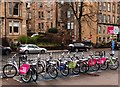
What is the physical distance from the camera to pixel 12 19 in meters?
40.7

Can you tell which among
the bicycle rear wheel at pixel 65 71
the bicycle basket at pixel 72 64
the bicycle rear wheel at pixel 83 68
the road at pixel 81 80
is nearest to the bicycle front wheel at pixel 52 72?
the road at pixel 81 80

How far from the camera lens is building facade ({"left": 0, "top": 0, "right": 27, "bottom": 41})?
39.8 metres

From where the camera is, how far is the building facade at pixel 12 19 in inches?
1565

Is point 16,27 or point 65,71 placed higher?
point 16,27

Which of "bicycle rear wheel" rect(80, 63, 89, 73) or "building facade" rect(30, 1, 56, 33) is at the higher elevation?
"building facade" rect(30, 1, 56, 33)

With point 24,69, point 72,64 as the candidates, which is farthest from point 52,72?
point 24,69

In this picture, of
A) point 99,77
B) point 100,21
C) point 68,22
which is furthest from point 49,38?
point 99,77

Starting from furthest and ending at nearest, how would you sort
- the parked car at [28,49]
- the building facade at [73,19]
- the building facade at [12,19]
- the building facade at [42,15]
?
1. the building facade at [42,15]
2. the building facade at [73,19]
3. the building facade at [12,19]
4. the parked car at [28,49]

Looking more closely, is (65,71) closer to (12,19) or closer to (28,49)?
(28,49)

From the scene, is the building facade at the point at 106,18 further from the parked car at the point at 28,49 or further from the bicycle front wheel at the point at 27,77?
the bicycle front wheel at the point at 27,77

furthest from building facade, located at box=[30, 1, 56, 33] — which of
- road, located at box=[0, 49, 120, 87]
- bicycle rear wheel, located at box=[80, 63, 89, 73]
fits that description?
road, located at box=[0, 49, 120, 87]

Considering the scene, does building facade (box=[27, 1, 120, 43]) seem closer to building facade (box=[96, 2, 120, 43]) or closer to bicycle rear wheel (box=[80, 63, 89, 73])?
building facade (box=[96, 2, 120, 43])

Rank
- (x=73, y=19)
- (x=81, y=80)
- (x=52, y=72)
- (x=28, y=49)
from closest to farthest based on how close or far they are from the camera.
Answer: (x=81, y=80)
(x=52, y=72)
(x=28, y=49)
(x=73, y=19)

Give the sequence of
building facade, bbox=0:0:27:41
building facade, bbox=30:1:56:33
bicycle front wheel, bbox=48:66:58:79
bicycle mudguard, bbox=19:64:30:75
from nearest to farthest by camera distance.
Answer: bicycle mudguard, bbox=19:64:30:75
bicycle front wheel, bbox=48:66:58:79
building facade, bbox=0:0:27:41
building facade, bbox=30:1:56:33
